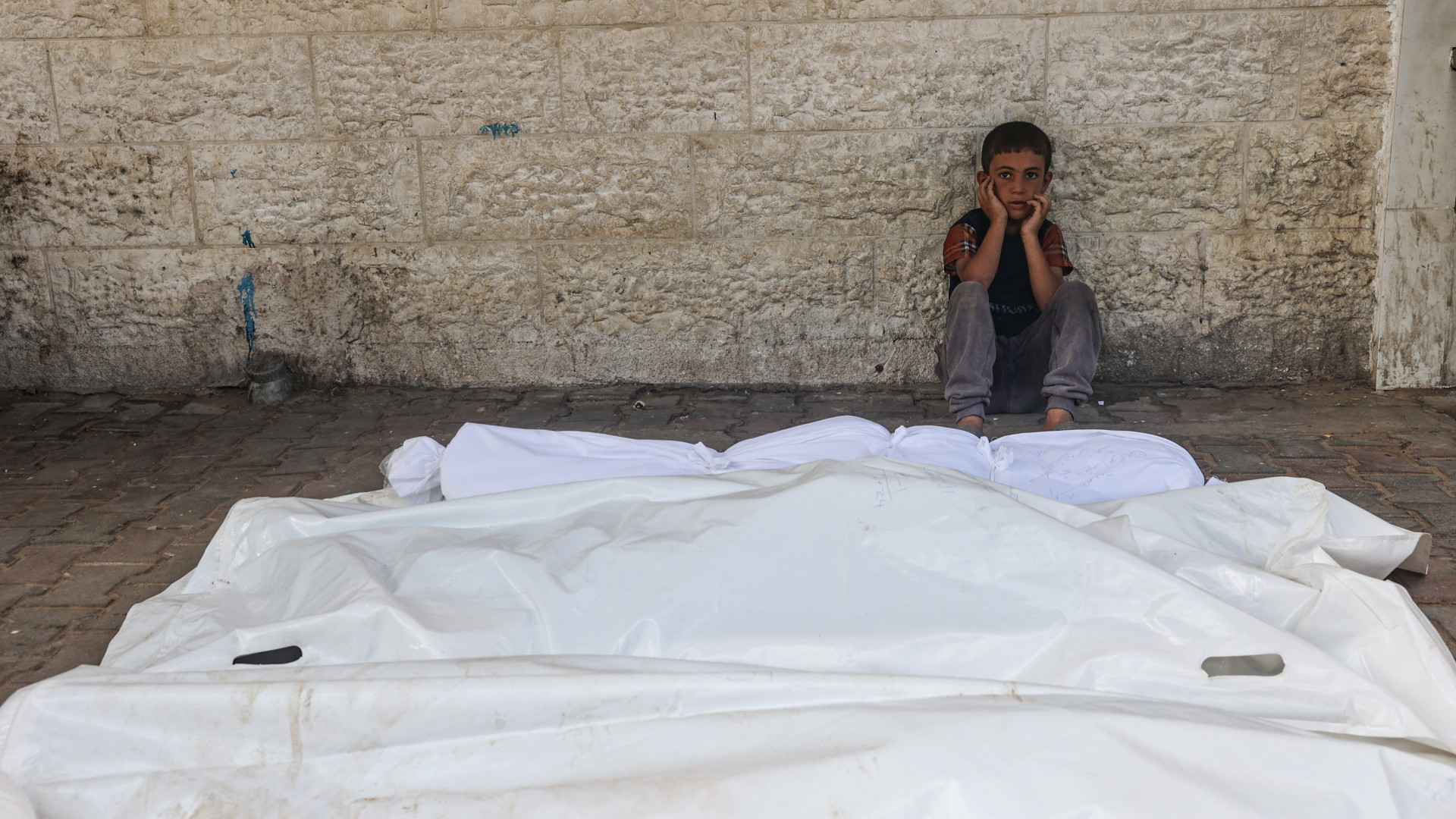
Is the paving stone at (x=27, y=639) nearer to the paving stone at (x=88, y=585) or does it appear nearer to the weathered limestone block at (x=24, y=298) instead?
the paving stone at (x=88, y=585)

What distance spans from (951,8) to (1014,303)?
49.1 inches

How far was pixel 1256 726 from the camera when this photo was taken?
1.79 metres

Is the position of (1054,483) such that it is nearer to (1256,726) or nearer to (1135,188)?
(1256,726)

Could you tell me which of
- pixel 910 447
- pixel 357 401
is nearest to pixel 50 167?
pixel 357 401

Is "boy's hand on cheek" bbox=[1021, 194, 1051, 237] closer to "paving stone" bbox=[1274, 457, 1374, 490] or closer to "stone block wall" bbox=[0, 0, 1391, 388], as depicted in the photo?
"stone block wall" bbox=[0, 0, 1391, 388]

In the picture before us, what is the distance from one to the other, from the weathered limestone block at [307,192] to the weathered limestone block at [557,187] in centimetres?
14

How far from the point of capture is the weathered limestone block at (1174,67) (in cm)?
466

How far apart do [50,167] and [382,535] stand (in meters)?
3.48

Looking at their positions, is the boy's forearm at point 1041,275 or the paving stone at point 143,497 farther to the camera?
the boy's forearm at point 1041,275

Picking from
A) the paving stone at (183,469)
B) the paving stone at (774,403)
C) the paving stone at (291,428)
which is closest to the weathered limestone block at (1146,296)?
the paving stone at (774,403)

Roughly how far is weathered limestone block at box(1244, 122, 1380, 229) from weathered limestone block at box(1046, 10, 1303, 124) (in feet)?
0.39

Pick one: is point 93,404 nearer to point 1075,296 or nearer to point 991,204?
point 991,204

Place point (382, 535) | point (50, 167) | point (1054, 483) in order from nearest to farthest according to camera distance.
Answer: point (382, 535)
point (1054, 483)
point (50, 167)

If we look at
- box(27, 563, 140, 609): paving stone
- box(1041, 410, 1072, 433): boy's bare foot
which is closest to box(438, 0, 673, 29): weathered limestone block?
box(1041, 410, 1072, 433): boy's bare foot
